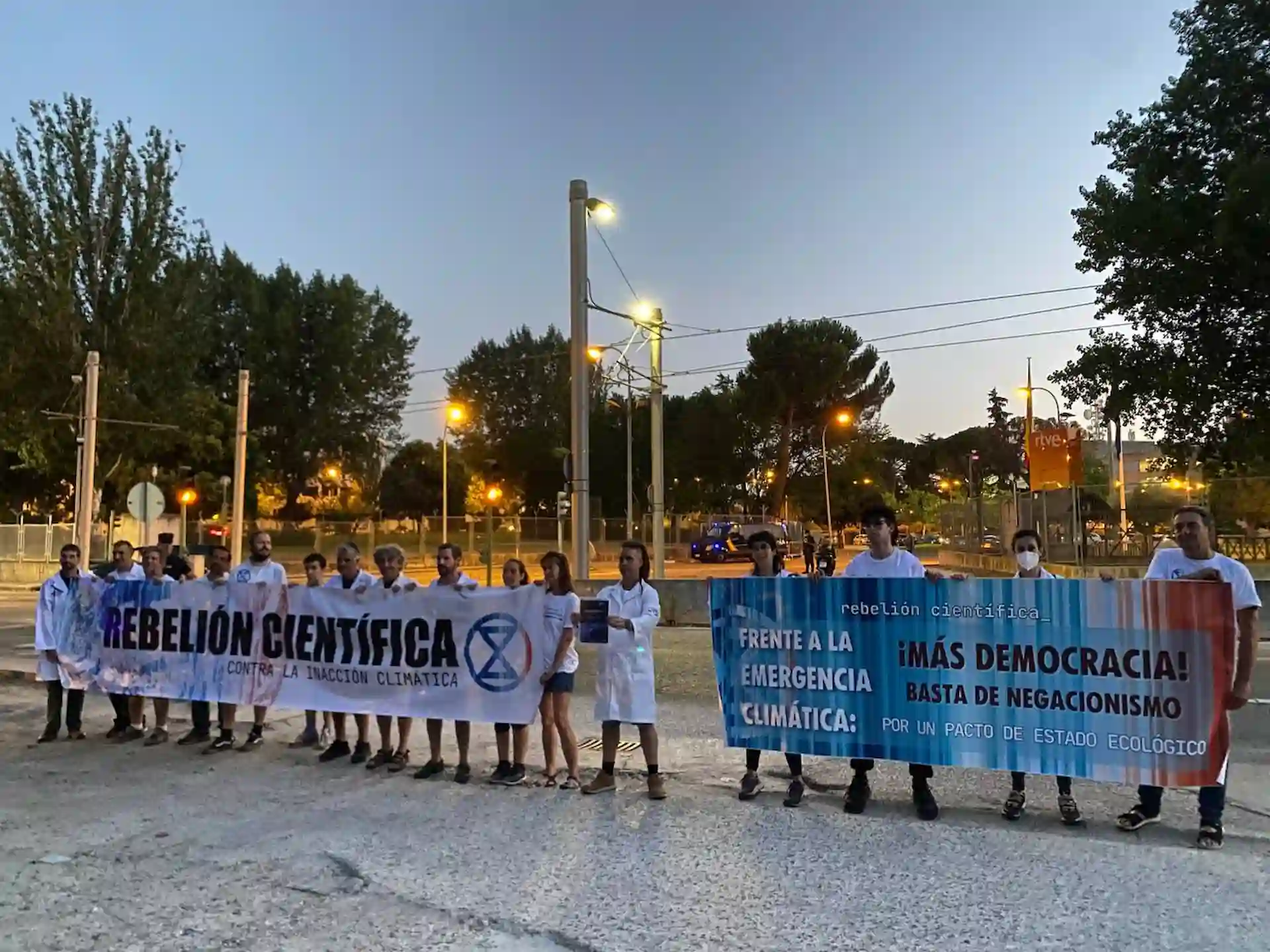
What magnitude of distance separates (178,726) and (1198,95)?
20948mm

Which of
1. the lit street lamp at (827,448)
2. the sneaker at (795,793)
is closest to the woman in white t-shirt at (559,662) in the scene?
the sneaker at (795,793)

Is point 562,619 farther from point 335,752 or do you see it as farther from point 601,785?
point 335,752

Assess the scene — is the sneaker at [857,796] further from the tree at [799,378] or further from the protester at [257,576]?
the tree at [799,378]

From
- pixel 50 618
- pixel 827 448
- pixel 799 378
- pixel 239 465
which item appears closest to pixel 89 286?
pixel 239 465

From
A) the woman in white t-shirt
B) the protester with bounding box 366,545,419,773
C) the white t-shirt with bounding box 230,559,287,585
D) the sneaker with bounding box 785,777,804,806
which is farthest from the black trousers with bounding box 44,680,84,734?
the sneaker with bounding box 785,777,804,806

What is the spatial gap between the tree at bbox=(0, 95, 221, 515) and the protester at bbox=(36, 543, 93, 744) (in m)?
24.7

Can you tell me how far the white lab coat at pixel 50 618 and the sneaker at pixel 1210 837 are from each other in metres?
9.22

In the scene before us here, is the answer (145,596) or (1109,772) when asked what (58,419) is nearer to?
(145,596)

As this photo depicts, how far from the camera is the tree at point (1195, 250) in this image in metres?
19.0

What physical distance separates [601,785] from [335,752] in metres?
2.51

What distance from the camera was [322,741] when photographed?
8695mm

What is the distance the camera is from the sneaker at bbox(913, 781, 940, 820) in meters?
6.11

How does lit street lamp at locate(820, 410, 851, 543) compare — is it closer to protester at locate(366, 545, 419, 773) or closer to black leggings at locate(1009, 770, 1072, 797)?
protester at locate(366, 545, 419, 773)

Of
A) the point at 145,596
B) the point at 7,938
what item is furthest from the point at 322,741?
the point at 7,938
